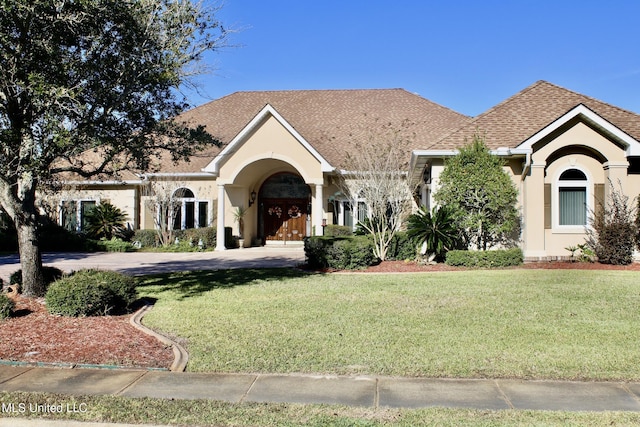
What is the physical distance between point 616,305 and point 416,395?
643cm

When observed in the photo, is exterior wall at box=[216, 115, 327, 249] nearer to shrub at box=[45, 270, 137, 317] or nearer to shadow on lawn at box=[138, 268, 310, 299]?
shadow on lawn at box=[138, 268, 310, 299]

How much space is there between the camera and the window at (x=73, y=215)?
25.9 meters

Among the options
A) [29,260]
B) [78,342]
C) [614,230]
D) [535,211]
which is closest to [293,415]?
[78,342]

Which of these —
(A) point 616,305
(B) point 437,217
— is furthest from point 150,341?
(B) point 437,217

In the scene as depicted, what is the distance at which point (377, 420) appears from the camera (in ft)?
15.1

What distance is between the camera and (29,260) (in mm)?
10016

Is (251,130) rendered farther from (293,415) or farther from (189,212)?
(293,415)

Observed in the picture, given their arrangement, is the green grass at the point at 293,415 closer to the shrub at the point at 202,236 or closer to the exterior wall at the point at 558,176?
the exterior wall at the point at 558,176

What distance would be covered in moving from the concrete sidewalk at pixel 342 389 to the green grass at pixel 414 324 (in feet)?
0.93

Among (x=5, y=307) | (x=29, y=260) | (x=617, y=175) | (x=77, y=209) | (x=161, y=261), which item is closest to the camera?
(x=5, y=307)

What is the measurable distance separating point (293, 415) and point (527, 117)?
16.3 metres

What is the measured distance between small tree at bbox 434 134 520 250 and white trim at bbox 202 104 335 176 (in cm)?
745

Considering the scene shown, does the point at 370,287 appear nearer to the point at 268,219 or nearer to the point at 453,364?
the point at 453,364

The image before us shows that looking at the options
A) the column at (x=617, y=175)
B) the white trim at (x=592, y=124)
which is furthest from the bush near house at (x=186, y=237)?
the column at (x=617, y=175)
